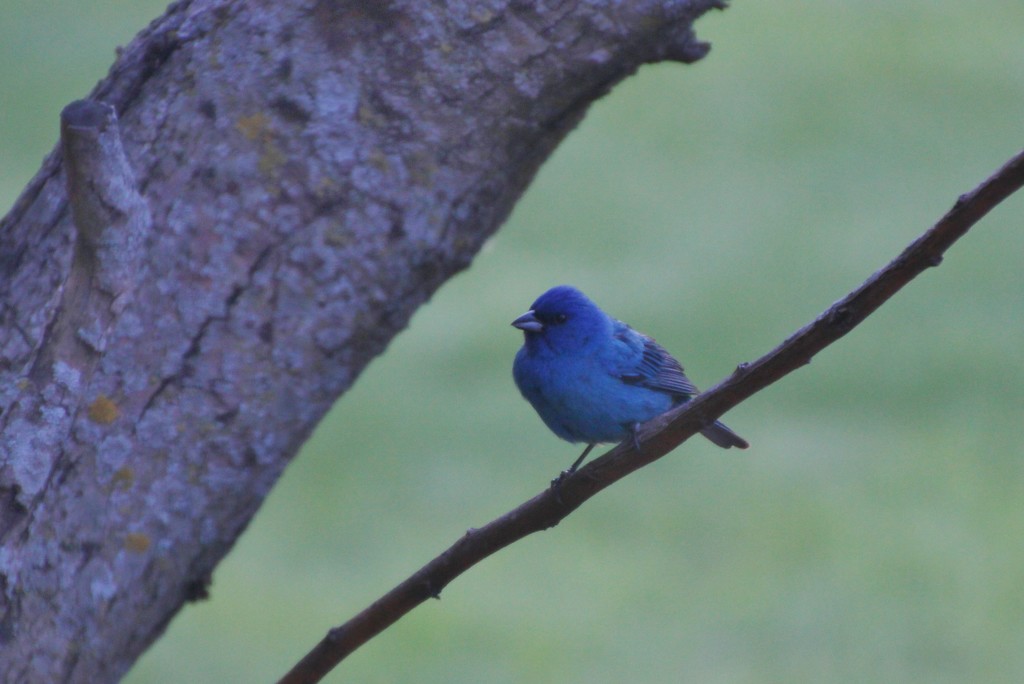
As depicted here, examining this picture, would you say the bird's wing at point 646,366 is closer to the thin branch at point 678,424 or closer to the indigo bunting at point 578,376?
the indigo bunting at point 578,376

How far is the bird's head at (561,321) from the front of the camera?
2.97 metres

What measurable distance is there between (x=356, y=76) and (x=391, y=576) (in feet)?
12.3

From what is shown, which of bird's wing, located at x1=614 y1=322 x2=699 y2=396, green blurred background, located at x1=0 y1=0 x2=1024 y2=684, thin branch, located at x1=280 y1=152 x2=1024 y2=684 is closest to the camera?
thin branch, located at x1=280 y1=152 x2=1024 y2=684

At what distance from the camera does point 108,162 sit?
Answer: 2.00 m

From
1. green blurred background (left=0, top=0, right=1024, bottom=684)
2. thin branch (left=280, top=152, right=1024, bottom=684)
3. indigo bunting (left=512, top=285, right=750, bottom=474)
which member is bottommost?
thin branch (left=280, top=152, right=1024, bottom=684)

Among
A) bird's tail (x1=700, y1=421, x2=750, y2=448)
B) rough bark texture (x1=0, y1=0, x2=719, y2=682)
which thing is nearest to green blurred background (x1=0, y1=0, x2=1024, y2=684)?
bird's tail (x1=700, y1=421, x2=750, y2=448)

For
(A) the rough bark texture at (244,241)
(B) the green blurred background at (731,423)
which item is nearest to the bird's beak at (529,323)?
(A) the rough bark texture at (244,241)

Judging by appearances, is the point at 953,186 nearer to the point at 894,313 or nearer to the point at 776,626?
the point at 894,313

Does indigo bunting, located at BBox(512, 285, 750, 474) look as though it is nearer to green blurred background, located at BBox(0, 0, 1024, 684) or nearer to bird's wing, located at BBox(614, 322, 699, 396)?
bird's wing, located at BBox(614, 322, 699, 396)

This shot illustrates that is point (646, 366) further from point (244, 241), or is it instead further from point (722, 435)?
point (244, 241)

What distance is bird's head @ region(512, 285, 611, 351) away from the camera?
2971mm

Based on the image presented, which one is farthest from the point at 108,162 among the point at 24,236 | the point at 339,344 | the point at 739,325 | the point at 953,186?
→ the point at 953,186

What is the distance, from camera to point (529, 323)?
2.96 metres

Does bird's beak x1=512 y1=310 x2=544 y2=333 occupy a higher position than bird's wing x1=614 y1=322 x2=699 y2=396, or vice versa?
bird's wing x1=614 y1=322 x2=699 y2=396
